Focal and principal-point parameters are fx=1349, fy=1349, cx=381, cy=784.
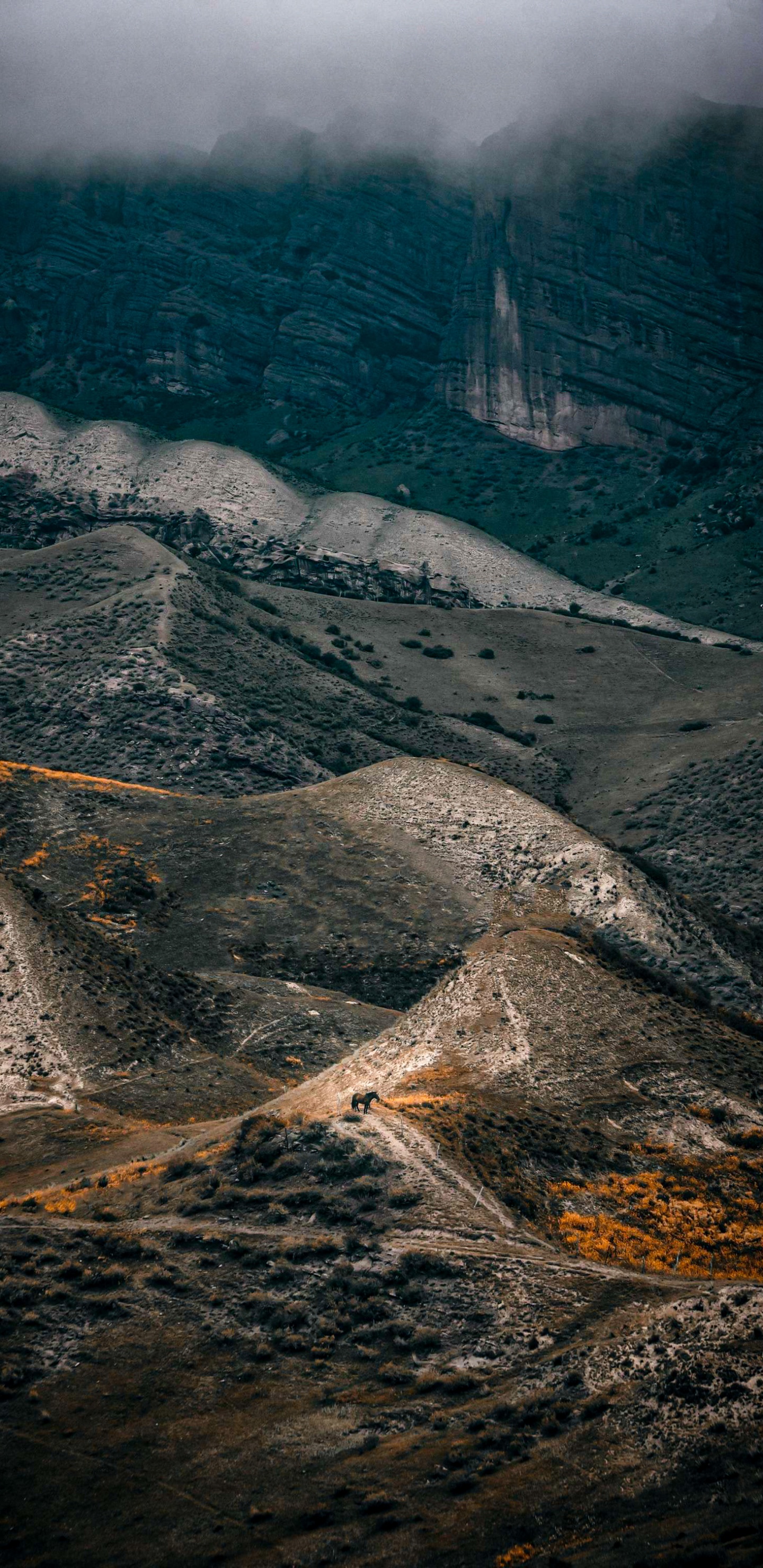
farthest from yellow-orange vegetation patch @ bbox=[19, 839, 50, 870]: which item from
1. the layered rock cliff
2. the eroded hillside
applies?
the layered rock cliff

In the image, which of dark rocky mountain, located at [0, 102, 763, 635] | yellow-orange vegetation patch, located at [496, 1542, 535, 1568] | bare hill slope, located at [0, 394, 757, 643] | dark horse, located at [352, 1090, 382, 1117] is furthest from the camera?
dark rocky mountain, located at [0, 102, 763, 635]

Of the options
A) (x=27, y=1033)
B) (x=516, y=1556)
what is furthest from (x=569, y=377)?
(x=516, y=1556)

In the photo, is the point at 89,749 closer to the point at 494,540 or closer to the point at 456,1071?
the point at 456,1071

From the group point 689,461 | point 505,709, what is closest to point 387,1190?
point 505,709

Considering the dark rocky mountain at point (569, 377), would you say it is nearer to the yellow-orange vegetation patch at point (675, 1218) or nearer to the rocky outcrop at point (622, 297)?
the rocky outcrop at point (622, 297)

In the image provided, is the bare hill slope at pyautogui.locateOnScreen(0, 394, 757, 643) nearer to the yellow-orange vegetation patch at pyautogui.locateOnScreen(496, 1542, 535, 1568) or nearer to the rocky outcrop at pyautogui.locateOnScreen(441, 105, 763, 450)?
the rocky outcrop at pyautogui.locateOnScreen(441, 105, 763, 450)

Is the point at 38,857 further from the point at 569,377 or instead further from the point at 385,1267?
the point at 569,377
